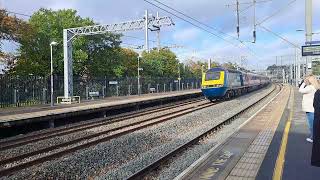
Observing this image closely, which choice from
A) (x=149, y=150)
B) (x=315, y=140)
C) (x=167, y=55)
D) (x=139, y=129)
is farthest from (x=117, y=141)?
(x=167, y=55)

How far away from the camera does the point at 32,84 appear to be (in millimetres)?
35719

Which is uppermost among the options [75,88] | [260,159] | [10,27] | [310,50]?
[10,27]

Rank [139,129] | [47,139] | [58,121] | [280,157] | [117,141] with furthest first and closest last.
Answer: [58,121]
[139,129]
[47,139]
[117,141]
[280,157]

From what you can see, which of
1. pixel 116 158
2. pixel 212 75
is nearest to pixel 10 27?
pixel 212 75

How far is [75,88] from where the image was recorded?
144 feet

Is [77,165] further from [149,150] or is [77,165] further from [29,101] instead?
[29,101]

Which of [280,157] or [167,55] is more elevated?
[167,55]

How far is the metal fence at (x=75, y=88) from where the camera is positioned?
33125mm

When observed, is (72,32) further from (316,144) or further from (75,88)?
(316,144)

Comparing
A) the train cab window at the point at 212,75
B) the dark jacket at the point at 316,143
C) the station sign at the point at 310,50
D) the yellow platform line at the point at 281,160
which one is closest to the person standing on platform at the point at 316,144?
the dark jacket at the point at 316,143

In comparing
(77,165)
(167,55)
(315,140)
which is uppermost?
(167,55)

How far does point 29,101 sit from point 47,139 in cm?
2029

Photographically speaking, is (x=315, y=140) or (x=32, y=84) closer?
(x=315, y=140)

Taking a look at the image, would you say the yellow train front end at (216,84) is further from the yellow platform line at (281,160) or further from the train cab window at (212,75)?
the yellow platform line at (281,160)
